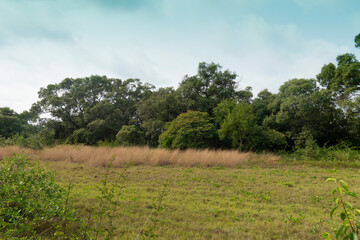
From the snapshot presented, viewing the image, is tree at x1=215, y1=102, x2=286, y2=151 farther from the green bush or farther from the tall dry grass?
the green bush

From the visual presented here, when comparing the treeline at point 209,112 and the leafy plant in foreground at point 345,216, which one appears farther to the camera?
the treeline at point 209,112

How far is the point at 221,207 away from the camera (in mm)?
4531

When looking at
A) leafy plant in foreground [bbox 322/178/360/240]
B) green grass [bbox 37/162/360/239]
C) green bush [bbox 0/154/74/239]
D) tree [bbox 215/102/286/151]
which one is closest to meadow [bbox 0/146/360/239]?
green grass [bbox 37/162/360/239]

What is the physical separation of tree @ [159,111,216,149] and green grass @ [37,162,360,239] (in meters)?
8.39

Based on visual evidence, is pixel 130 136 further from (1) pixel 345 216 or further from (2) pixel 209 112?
(1) pixel 345 216

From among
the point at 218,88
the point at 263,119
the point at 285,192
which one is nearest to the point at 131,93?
the point at 218,88

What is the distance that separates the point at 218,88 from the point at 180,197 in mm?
17605

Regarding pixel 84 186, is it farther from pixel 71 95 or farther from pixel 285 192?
pixel 71 95

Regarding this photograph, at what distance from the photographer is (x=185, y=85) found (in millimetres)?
21125

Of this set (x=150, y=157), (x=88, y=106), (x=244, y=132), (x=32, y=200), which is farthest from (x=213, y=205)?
(x=88, y=106)

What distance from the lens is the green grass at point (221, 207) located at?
11.0ft

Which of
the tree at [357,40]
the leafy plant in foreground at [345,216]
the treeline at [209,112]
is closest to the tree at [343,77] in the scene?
the treeline at [209,112]

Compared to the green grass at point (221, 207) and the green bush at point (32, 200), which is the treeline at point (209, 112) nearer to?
the green grass at point (221, 207)

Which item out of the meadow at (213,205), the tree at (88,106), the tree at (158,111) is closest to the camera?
→ the meadow at (213,205)
